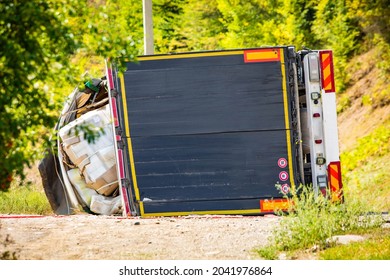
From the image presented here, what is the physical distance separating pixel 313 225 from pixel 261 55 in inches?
103

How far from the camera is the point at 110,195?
14.5 meters

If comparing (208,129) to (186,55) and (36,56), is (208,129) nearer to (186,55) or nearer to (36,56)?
(186,55)

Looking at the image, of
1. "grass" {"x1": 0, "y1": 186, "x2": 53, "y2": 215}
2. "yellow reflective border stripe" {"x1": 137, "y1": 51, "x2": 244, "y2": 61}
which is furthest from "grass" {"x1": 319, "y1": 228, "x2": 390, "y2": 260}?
"grass" {"x1": 0, "y1": 186, "x2": 53, "y2": 215}

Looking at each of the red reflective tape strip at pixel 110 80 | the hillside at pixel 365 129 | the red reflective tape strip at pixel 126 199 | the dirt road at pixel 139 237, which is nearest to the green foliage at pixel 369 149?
the hillside at pixel 365 129

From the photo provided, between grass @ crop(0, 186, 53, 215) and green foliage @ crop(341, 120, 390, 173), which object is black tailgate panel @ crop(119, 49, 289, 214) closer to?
grass @ crop(0, 186, 53, 215)

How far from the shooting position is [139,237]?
1219 cm

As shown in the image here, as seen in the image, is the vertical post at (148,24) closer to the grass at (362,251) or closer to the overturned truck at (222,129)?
the overturned truck at (222,129)

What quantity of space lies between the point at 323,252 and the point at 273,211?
247 cm

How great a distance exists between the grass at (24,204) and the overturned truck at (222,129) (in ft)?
12.0

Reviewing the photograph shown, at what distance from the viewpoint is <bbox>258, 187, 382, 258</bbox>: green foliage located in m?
11.4

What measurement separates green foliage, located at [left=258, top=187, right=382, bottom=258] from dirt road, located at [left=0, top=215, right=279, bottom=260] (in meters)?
0.27

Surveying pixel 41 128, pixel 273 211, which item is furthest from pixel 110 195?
pixel 41 128

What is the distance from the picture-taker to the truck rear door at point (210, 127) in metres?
13.2

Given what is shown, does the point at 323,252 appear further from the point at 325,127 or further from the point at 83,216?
the point at 83,216
